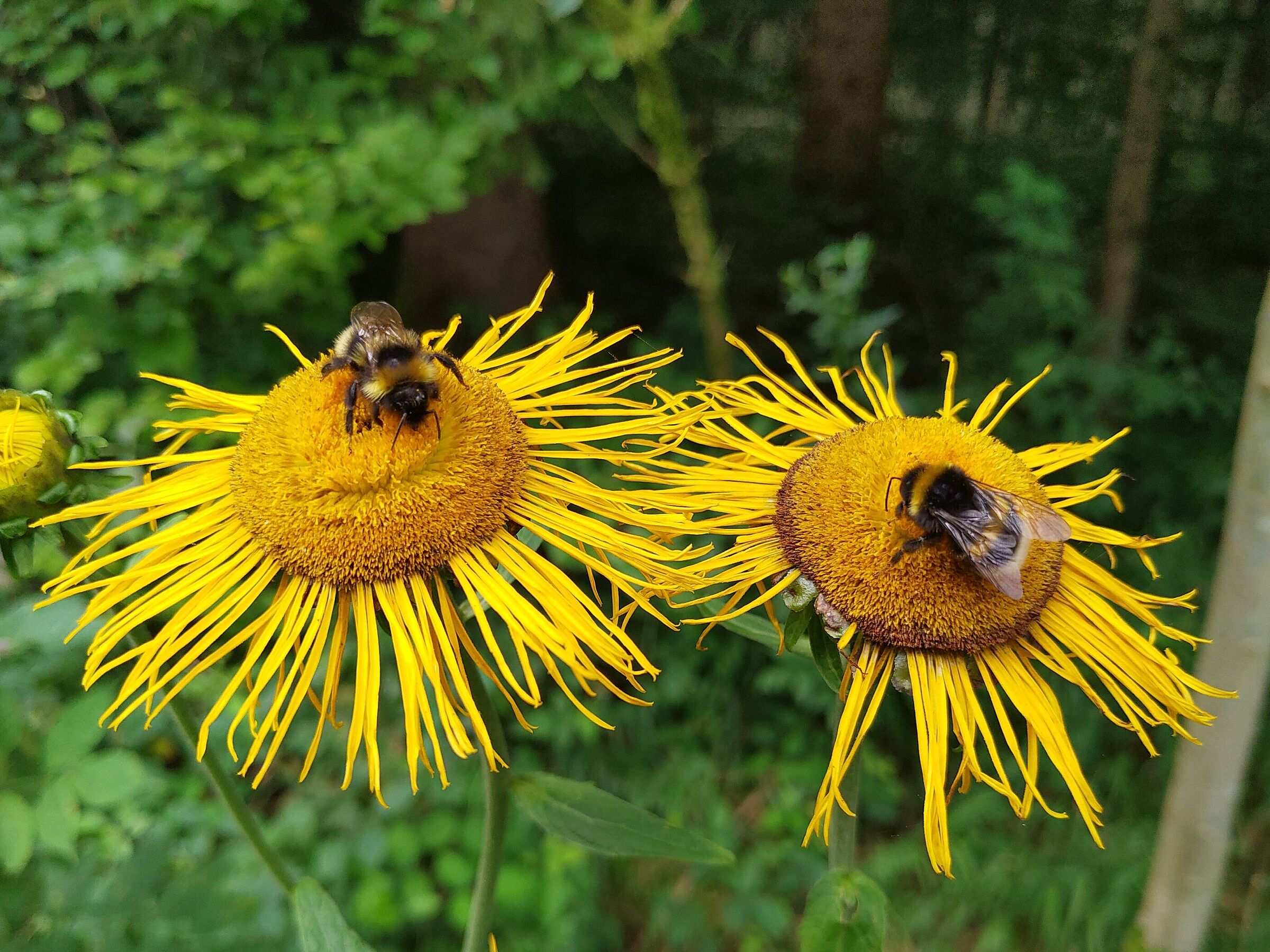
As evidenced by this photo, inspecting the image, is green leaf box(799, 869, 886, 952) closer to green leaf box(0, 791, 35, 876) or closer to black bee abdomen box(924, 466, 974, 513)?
black bee abdomen box(924, 466, 974, 513)

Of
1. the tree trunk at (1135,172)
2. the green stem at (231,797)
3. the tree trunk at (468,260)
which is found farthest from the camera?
the tree trunk at (468,260)

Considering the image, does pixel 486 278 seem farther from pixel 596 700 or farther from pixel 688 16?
pixel 596 700

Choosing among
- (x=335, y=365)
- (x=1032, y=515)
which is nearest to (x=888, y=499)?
(x=1032, y=515)

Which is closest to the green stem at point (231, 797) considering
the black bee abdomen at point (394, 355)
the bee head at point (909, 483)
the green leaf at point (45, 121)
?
the black bee abdomen at point (394, 355)

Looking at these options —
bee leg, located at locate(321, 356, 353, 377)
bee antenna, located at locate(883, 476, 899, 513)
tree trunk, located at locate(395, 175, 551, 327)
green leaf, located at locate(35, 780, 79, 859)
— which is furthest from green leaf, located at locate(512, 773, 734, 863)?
tree trunk, located at locate(395, 175, 551, 327)

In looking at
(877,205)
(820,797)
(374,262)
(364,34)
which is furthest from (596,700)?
(877,205)

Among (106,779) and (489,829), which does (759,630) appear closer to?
(489,829)

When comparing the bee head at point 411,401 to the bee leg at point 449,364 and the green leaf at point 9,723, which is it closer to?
the bee leg at point 449,364
